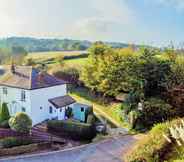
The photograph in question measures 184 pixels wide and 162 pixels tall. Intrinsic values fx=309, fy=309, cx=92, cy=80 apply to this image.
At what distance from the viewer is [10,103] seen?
33062mm

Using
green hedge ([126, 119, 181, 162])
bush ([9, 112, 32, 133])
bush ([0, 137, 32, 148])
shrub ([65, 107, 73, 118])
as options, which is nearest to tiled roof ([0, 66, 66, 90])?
shrub ([65, 107, 73, 118])

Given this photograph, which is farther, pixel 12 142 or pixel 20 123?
pixel 20 123

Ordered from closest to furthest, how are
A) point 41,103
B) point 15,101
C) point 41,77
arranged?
point 41,103
point 15,101
point 41,77

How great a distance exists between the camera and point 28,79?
1270 inches

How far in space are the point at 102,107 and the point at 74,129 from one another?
1056 cm

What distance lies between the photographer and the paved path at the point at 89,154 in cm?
1934

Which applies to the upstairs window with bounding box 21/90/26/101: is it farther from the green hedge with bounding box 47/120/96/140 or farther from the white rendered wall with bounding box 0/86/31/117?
the green hedge with bounding box 47/120/96/140

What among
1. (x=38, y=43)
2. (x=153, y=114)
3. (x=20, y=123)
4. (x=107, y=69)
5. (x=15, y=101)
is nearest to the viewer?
(x=153, y=114)

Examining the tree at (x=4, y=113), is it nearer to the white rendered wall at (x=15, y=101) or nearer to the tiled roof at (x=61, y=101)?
the white rendered wall at (x=15, y=101)

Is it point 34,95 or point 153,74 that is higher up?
point 153,74

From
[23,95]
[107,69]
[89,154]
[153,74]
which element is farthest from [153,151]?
[107,69]

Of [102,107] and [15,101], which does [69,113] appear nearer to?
[102,107]

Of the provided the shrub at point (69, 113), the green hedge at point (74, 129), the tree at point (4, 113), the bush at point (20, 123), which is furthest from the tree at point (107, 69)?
the tree at point (4, 113)

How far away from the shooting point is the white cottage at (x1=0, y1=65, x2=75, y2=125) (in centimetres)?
3122
